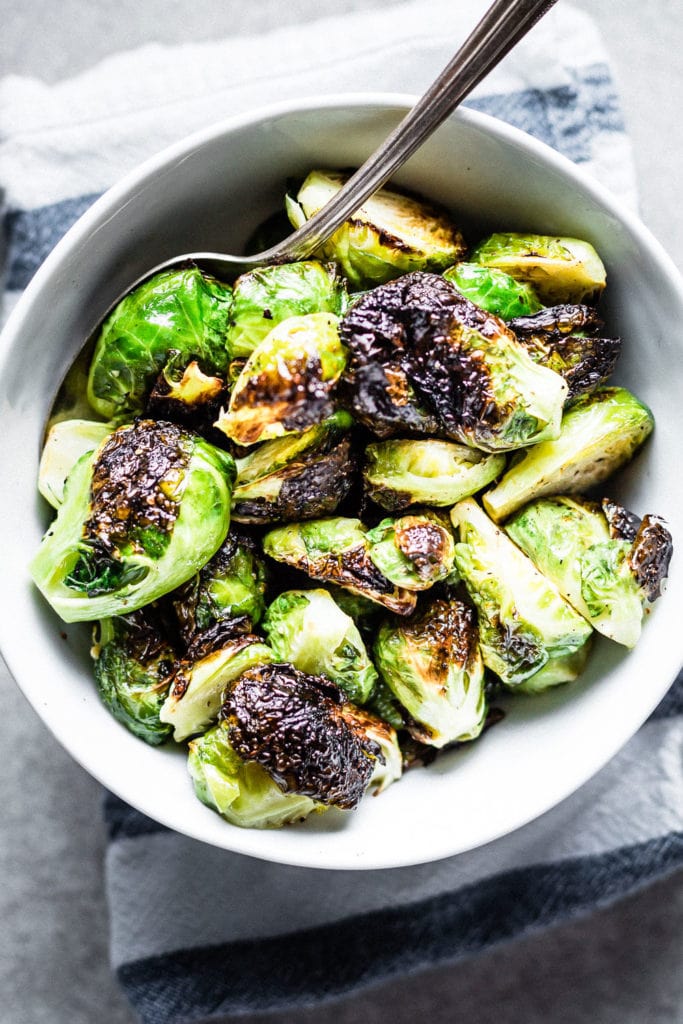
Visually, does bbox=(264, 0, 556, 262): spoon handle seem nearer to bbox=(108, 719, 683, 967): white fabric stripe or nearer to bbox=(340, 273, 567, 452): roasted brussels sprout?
bbox=(340, 273, 567, 452): roasted brussels sprout

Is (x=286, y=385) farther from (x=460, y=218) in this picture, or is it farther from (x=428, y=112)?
(x=460, y=218)

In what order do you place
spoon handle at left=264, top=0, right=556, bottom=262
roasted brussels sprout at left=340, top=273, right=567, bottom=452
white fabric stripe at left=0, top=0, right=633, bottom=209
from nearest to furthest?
spoon handle at left=264, top=0, right=556, bottom=262, roasted brussels sprout at left=340, top=273, right=567, bottom=452, white fabric stripe at left=0, top=0, right=633, bottom=209

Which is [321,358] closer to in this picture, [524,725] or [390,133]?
[390,133]

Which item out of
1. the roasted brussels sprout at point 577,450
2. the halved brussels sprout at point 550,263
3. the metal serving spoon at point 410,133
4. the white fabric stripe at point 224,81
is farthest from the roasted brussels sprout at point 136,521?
the white fabric stripe at point 224,81

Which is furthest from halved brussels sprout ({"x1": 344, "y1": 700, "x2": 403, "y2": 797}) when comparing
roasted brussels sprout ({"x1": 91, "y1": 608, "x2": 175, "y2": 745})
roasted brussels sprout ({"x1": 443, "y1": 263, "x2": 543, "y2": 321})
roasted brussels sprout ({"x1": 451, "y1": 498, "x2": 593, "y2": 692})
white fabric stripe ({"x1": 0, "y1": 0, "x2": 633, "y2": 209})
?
white fabric stripe ({"x1": 0, "y1": 0, "x2": 633, "y2": 209})

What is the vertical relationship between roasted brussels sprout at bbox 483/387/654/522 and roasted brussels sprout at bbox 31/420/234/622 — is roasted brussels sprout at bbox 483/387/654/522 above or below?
above

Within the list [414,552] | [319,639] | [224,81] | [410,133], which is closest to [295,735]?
[319,639]

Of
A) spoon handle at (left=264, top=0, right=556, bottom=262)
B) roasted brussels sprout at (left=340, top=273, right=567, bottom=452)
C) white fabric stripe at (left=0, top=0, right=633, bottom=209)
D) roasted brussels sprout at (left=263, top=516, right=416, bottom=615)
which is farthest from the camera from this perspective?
white fabric stripe at (left=0, top=0, right=633, bottom=209)
